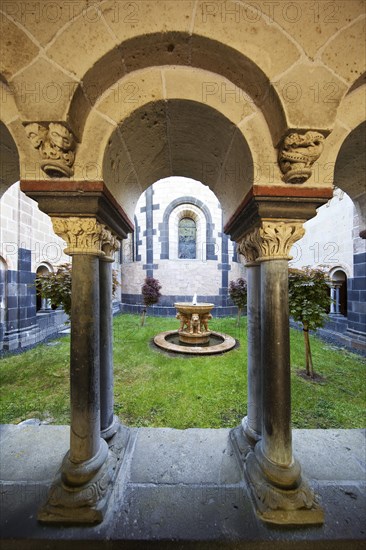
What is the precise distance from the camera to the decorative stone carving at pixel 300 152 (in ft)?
4.46

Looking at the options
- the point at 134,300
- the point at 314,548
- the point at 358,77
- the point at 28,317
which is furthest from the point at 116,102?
the point at 134,300

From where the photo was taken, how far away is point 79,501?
135 centimetres

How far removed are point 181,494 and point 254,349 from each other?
3.68 ft

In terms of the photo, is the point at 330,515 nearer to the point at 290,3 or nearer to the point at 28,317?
the point at 290,3

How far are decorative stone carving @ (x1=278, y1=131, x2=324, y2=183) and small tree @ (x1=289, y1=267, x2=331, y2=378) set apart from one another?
3354 millimetres

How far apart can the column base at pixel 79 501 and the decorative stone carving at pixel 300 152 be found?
7.51 ft

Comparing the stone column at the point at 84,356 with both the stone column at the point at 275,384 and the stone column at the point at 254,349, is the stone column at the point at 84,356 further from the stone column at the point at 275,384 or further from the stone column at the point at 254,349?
the stone column at the point at 254,349

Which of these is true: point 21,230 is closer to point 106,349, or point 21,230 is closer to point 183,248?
point 106,349

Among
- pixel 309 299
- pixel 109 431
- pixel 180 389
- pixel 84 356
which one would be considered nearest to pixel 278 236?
pixel 84 356

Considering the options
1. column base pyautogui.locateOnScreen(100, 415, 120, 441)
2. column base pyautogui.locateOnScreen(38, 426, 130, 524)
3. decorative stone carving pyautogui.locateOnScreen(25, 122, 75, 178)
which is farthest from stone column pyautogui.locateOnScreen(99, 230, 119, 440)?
decorative stone carving pyautogui.locateOnScreen(25, 122, 75, 178)

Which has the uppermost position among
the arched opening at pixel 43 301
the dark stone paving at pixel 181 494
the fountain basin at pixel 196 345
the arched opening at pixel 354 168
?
the arched opening at pixel 354 168

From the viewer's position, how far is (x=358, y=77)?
137cm

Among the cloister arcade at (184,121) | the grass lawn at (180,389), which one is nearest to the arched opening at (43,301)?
the grass lawn at (180,389)

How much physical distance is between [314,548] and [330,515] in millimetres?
238
